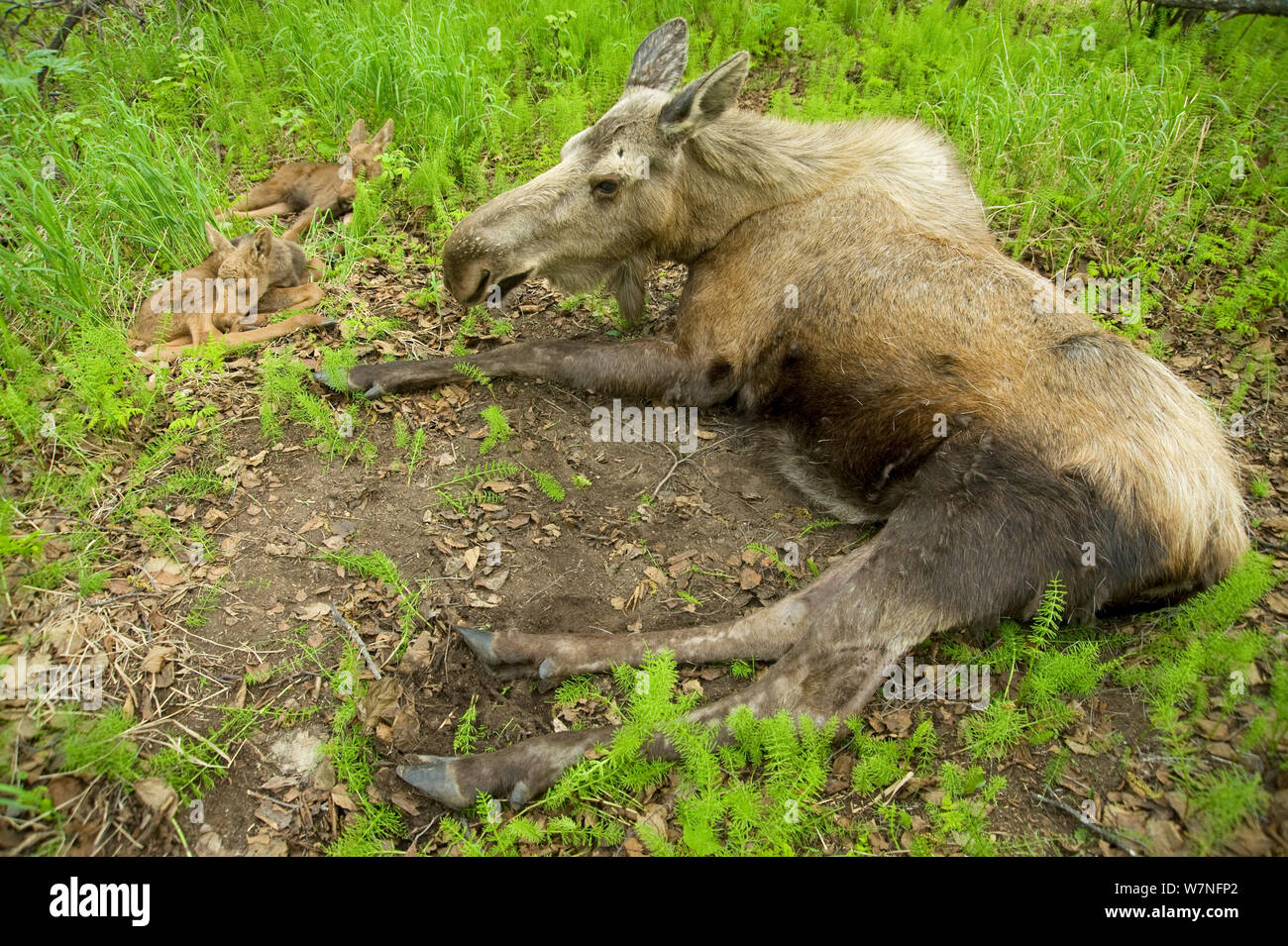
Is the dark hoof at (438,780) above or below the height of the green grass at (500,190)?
below

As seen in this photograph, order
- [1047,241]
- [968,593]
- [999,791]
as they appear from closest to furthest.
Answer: [999,791], [968,593], [1047,241]

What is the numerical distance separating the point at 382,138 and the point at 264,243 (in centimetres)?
148

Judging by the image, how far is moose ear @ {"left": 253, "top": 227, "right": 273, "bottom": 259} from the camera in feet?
14.4

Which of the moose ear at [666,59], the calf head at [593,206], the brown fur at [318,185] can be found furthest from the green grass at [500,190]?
the moose ear at [666,59]

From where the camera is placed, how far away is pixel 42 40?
6.29 metres

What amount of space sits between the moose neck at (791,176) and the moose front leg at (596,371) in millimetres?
721

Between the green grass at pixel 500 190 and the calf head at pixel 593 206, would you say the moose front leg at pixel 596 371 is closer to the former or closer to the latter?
the green grass at pixel 500 190

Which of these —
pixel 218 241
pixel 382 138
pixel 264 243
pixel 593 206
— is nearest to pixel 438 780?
pixel 593 206

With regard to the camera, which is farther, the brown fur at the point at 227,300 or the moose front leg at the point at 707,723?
the brown fur at the point at 227,300

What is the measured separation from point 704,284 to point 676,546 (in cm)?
150

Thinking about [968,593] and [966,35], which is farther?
[966,35]

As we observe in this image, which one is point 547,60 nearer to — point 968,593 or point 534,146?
point 534,146

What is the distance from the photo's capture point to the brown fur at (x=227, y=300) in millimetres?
4293
